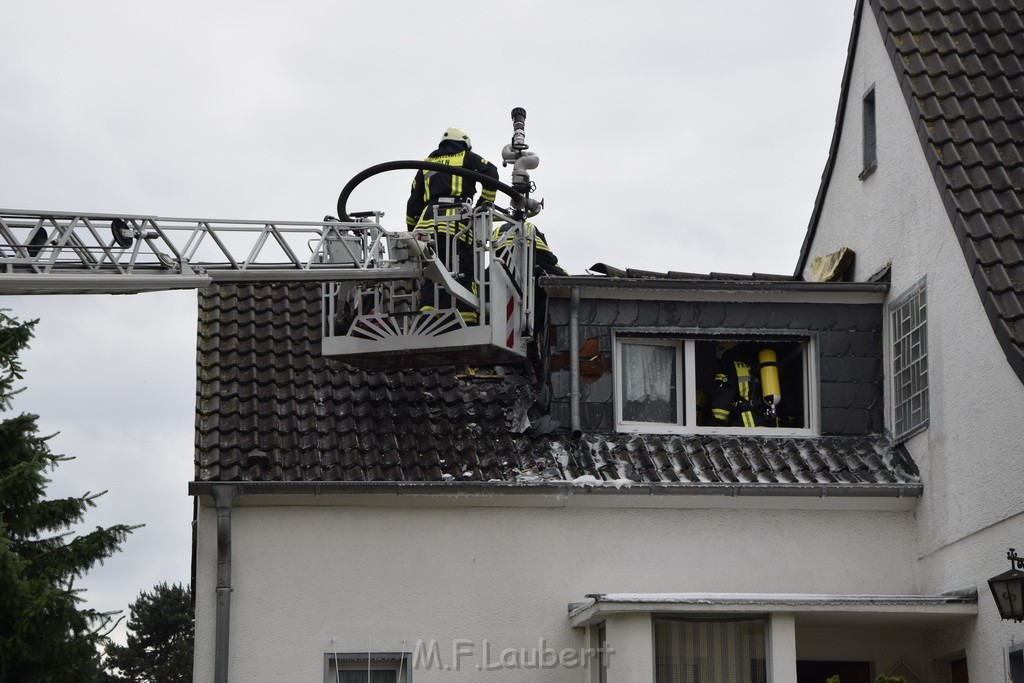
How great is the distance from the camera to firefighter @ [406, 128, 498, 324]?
1477 cm

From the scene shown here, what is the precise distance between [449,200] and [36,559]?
13.1m

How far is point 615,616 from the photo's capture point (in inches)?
479

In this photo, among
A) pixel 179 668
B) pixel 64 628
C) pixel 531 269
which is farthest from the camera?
pixel 179 668

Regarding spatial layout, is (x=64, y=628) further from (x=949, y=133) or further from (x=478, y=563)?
(x=949, y=133)

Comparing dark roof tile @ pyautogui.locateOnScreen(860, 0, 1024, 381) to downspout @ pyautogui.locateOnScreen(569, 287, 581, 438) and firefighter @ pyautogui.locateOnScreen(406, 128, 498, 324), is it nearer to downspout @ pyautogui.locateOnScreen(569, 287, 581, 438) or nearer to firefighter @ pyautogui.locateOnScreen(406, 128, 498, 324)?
downspout @ pyautogui.locateOnScreen(569, 287, 581, 438)

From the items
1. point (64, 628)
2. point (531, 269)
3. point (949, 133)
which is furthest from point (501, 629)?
point (64, 628)

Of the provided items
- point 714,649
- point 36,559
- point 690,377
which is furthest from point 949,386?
point 36,559

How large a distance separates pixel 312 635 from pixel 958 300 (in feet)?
19.8

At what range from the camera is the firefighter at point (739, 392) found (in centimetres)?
1436

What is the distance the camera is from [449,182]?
15.2 metres

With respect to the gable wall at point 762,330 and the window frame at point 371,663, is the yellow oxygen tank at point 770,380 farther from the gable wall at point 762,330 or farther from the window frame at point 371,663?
the window frame at point 371,663

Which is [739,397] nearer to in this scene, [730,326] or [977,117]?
[730,326]

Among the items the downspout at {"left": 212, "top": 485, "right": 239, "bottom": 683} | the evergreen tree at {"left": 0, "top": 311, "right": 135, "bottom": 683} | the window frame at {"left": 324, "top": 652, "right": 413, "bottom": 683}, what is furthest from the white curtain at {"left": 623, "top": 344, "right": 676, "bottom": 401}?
the evergreen tree at {"left": 0, "top": 311, "right": 135, "bottom": 683}

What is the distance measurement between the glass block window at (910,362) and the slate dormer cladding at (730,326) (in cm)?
29
